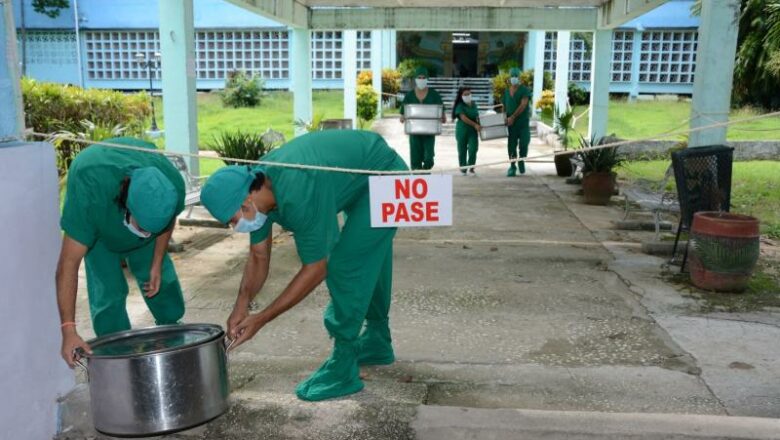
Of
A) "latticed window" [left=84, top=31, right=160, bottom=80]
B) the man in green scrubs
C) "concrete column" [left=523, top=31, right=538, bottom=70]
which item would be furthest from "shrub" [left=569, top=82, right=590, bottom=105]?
the man in green scrubs

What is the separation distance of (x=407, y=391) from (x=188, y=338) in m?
1.14

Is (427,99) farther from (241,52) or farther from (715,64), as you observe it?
(241,52)

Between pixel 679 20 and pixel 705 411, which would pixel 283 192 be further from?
pixel 679 20

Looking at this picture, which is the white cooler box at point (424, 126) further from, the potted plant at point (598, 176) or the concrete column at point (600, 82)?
the concrete column at point (600, 82)

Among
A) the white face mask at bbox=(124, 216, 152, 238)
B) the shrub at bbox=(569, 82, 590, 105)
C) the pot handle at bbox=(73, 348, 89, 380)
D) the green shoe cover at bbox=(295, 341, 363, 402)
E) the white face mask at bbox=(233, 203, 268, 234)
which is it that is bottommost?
the green shoe cover at bbox=(295, 341, 363, 402)

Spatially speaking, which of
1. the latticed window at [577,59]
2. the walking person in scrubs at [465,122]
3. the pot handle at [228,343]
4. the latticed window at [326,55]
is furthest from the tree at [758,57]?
the pot handle at [228,343]

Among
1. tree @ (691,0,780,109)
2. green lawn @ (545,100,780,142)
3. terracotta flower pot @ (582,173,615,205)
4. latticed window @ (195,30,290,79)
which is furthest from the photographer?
latticed window @ (195,30,290,79)

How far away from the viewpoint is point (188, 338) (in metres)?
3.29

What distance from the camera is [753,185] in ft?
36.1

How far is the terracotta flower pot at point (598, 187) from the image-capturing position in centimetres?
940

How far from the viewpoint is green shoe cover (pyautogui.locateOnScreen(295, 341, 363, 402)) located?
348cm

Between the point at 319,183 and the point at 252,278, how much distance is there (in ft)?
2.08

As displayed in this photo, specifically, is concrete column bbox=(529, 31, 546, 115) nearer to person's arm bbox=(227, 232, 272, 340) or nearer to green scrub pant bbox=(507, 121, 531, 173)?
green scrub pant bbox=(507, 121, 531, 173)

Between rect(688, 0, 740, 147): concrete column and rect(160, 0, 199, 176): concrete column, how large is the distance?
5.60 m
